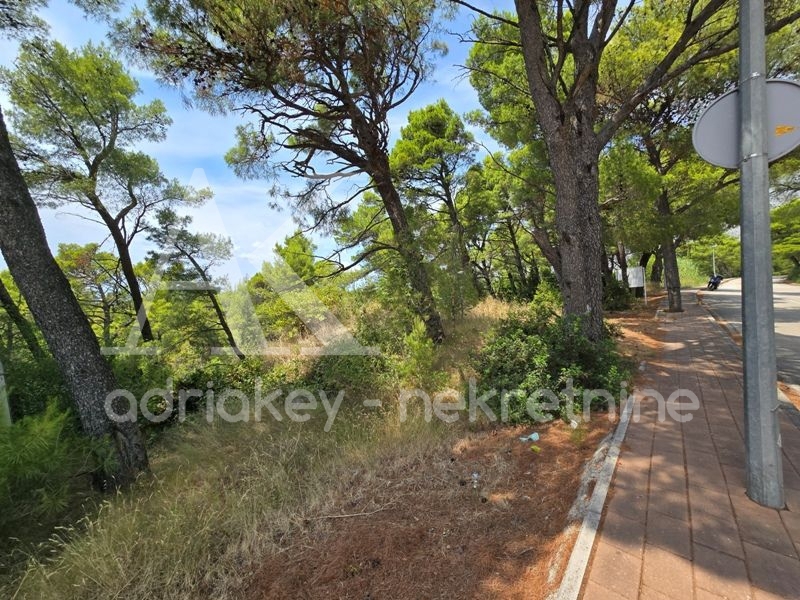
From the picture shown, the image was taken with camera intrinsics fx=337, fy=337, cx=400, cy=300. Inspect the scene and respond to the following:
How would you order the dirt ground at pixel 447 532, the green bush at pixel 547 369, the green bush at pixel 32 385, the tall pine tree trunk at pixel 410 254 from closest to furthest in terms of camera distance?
the dirt ground at pixel 447 532 < the green bush at pixel 547 369 < the green bush at pixel 32 385 < the tall pine tree trunk at pixel 410 254

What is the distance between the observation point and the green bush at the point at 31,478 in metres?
2.73

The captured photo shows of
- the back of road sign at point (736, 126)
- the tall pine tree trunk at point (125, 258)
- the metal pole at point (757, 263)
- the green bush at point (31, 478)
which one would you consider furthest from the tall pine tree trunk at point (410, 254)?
the tall pine tree trunk at point (125, 258)

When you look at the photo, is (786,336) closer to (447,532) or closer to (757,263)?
(757,263)

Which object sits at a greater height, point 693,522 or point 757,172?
point 757,172

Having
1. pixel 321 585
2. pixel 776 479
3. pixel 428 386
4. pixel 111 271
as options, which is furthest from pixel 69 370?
pixel 111 271

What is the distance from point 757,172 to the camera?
1.85 metres

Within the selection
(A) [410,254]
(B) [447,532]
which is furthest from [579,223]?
(B) [447,532]

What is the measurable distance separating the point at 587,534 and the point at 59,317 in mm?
5374

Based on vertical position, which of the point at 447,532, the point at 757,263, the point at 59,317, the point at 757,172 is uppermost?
the point at 757,172

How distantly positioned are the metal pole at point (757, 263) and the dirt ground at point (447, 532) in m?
1.17

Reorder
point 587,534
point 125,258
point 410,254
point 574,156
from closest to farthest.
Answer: point 587,534
point 574,156
point 410,254
point 125,258

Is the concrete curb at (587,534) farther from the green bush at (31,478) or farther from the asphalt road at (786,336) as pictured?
the green bush at (31,478)

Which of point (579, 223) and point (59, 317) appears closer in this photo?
point (59, 317)

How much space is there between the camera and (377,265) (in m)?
7.27
